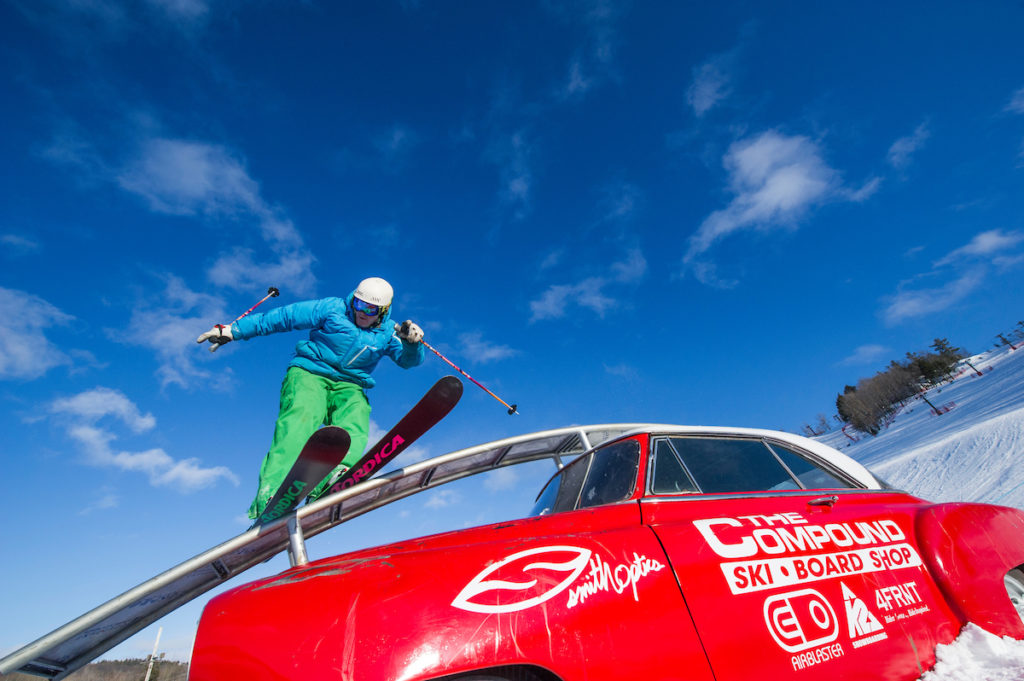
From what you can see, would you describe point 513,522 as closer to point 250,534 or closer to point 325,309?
point 250,534

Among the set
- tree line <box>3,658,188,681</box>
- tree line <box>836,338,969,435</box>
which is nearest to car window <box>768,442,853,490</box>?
tree line <box>3,658,188,681</box>

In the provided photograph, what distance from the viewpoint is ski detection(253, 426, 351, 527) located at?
8.74 feet

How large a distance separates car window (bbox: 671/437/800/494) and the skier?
2.72 metres

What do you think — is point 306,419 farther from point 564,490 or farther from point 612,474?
point 612,474

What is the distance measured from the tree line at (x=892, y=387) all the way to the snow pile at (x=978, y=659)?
59633 millimetres

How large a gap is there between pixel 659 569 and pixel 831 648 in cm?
86

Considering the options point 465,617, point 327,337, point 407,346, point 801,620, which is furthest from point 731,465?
point 327,337

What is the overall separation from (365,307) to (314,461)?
84.1 inches

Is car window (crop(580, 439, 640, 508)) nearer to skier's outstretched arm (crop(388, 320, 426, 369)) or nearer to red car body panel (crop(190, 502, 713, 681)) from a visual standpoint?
red car body panel (crop(190, 502, 713, 681))

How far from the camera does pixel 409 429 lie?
3.19 metres

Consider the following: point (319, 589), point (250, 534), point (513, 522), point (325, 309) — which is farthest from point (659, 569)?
point (325, 309)

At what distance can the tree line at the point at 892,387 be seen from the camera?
2052 inches

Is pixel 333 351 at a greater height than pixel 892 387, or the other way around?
pixel 892 387

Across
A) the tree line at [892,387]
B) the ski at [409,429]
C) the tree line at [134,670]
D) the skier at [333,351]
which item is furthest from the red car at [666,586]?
the tree line at [892,387]
